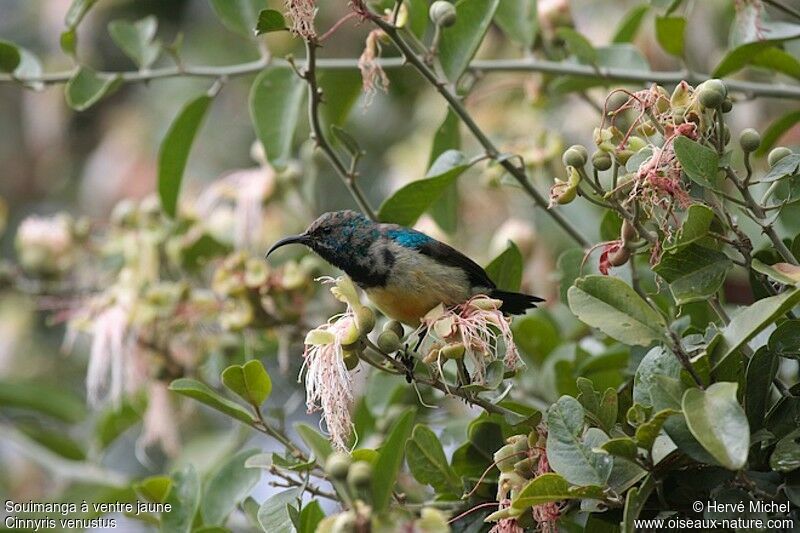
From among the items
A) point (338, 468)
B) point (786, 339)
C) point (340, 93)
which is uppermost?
point (338, 468)

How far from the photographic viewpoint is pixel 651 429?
1784 millimetres

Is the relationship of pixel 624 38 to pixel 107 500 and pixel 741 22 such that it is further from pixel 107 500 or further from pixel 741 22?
pixel 107 500

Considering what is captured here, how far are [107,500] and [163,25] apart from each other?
4.62 m

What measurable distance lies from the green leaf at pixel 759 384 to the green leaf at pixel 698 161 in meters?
0.33

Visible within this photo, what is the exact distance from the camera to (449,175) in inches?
102

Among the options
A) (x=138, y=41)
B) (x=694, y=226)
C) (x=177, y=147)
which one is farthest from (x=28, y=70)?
(x=694, y=226)

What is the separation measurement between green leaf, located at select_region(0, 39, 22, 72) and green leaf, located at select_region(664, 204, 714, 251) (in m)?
2.08

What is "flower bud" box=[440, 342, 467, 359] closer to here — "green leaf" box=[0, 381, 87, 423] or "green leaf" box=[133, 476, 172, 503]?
"green leaf" box=[133, 476, 172, 503]

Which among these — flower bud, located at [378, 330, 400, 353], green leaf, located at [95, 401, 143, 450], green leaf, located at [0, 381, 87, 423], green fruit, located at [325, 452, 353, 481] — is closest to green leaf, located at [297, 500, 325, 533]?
flower bud, located at [378, 330, 400, 353]

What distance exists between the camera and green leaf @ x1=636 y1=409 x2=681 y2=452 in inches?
68.5

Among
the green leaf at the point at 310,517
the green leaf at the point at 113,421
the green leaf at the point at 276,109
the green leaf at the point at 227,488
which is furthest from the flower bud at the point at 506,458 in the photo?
the green leaf at the point at 113,421

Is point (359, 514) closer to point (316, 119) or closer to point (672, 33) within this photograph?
point (316, 119)

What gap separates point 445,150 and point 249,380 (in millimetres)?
1073

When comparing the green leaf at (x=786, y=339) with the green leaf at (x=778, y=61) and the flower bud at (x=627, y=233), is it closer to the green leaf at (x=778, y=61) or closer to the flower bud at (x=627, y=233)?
the flower bud at (x=627, y=233)
